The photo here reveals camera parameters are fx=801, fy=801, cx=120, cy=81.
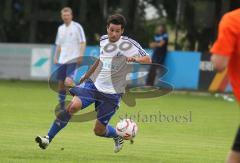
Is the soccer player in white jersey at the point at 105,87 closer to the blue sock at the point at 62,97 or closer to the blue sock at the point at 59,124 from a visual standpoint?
the blue sock at the point at 59,124

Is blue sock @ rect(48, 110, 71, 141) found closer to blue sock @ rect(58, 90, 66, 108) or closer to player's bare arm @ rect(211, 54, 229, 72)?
player's bare arm @ rect(211, 54, 229, 72)

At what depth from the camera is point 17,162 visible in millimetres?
10250

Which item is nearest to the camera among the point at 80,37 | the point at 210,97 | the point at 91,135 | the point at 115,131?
the point at 115,131

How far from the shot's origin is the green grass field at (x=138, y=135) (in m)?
11.4

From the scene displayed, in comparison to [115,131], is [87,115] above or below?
below

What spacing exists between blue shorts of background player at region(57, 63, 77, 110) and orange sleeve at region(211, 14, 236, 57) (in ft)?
39.7

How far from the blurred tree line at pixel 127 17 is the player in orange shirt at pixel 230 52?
74.8ft

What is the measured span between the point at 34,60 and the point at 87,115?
41.3 ft

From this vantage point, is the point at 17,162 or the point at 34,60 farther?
the point at 34,60

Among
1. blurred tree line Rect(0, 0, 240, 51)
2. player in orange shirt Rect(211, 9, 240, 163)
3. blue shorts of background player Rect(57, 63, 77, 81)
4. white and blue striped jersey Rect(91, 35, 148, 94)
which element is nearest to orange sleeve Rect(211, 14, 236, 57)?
player in orange shirt Rect(211, 9, 240, 163)

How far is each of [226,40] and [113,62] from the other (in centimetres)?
561

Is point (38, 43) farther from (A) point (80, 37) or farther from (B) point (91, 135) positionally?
(B) point (91, 135)

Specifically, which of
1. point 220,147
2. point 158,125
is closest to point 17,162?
point 220,147

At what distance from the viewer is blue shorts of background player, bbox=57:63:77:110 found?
18.6 meters
